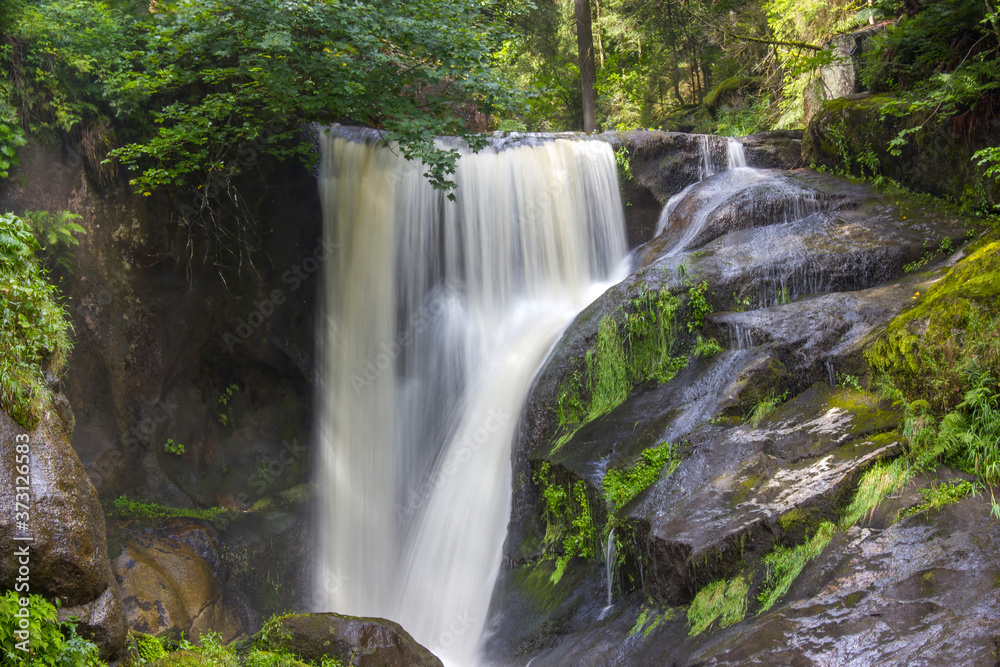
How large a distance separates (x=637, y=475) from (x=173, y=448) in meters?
6.75

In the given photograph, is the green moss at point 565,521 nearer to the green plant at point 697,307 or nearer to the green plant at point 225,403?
the green plant at point 697,307

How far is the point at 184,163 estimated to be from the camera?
8.04 metres

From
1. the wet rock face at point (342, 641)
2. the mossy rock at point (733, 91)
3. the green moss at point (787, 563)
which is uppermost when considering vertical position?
the mossy rock at point (733, 91)

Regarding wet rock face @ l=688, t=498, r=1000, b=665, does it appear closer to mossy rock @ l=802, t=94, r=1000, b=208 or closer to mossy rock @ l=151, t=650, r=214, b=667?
mossy rock @ l=151, t=650, r=214, b=667

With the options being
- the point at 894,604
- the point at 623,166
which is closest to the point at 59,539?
the point at 894,604

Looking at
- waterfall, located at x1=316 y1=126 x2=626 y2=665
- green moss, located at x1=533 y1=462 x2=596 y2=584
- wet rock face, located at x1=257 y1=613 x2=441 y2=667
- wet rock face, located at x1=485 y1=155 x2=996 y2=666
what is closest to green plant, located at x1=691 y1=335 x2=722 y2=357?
wet rock face, located at x1=485 y1=155 x2=996 y2=666

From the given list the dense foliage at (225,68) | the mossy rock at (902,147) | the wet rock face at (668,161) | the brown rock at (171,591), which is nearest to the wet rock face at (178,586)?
the brown rock at (171,591)

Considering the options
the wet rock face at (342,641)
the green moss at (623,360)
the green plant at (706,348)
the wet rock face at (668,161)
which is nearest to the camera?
the wet rock face at (342,641)

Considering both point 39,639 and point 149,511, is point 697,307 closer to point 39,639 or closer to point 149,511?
point 39,639

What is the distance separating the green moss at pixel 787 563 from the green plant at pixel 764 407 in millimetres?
1347

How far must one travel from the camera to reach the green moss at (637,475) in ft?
19.3

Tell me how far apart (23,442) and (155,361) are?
5656 millimetres

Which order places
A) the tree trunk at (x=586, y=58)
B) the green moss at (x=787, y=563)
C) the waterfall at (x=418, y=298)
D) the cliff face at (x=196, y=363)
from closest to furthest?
the green moss at (x=787, y=563), the cliff face at (x=196, y=363), the waterfall at (x=418, y=298), the tree trunk at (x=586, y=58)

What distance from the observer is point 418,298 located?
35.6 feet
